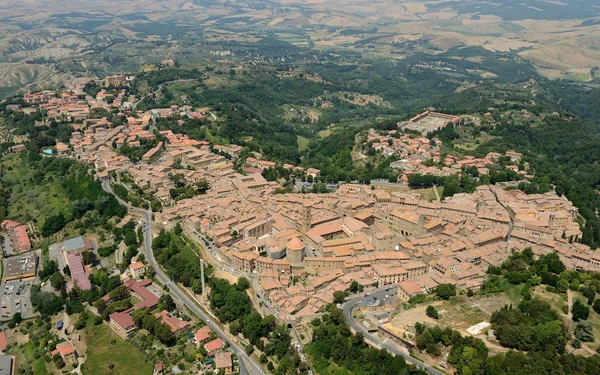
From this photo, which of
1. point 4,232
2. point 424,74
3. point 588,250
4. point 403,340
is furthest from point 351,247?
point 424,74

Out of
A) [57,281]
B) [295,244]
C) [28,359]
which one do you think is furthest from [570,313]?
[57,281]

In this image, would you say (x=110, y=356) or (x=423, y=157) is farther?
(x=423, y=157)

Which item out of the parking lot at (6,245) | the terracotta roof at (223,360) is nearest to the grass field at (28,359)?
the terracotta roof at (223,360)

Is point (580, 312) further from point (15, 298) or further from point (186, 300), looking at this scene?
point (15, 298)

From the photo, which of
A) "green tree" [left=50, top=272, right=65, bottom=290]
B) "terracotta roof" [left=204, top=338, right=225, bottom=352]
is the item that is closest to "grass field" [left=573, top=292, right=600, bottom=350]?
"terracotta roof" [left=204, top=338, right=225, bottom=352]

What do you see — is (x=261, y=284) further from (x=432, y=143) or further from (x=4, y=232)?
(x=432, y=143)

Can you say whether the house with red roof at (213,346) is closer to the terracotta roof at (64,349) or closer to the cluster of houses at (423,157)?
the terracotta roof at (64,349)

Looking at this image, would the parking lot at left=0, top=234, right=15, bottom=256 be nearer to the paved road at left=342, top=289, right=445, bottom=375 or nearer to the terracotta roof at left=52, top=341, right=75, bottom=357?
the terracotta roof at left=52, top=341, right=75, bottom=357
